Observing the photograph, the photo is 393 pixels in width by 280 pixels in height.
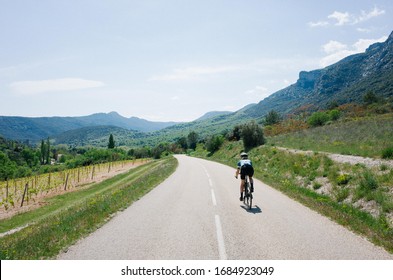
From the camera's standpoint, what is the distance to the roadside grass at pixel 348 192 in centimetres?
866

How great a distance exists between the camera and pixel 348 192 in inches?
484

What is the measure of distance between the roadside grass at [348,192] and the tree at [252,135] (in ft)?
81.6

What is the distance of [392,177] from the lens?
11.4m

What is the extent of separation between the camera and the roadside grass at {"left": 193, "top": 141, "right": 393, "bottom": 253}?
866cm

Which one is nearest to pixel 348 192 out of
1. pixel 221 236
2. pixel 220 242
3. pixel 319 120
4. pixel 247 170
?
pixel 247 170

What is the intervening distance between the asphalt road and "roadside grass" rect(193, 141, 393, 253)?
687 millimetres

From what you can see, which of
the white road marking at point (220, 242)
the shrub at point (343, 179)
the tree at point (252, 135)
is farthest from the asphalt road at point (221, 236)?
the tree at point (252, 135)

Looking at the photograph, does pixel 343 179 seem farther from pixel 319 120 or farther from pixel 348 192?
pixel 319 120

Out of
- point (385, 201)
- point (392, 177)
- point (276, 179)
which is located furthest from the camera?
point (276, 179)

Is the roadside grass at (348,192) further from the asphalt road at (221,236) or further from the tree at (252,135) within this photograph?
the tree at (252,135)

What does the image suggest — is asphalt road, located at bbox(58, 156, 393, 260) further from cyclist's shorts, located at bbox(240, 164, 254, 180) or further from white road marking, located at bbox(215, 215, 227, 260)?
cyclist's shorts, located at bbox(240, 164, 254, 180)

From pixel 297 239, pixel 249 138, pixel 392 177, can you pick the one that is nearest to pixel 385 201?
pixel 392 177
